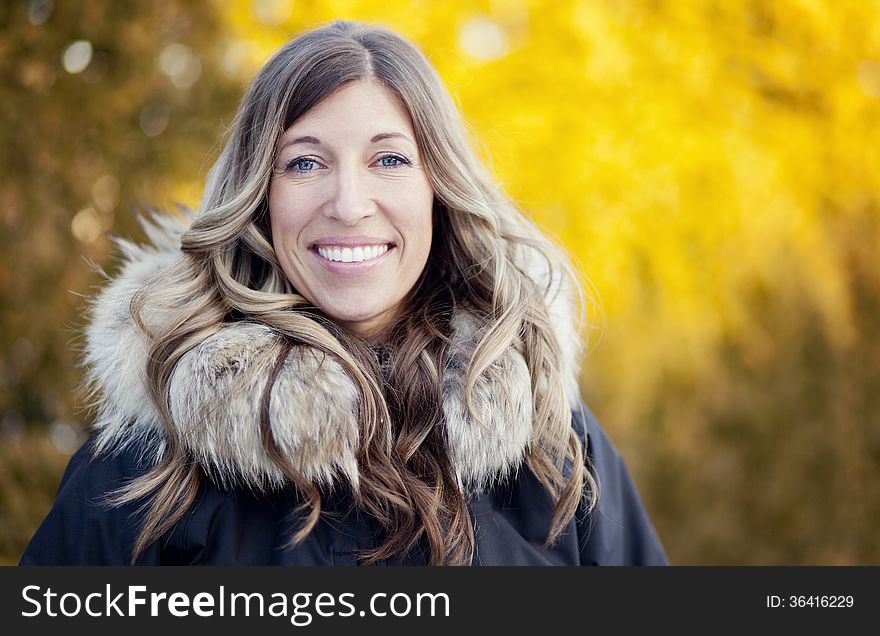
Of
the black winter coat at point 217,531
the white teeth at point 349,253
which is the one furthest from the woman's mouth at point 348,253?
the black winter coat at point 217,531

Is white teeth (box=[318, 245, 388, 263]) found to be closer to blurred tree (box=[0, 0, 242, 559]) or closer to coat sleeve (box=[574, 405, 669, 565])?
coat sleeve (box=[574, 405, 669, 565])

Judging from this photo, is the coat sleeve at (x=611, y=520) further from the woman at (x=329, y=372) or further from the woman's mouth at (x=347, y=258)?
the woman's mouth at (x=347, y=258)

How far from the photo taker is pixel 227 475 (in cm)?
193

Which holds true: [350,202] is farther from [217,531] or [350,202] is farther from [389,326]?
[217,531]

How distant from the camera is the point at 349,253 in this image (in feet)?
6.64

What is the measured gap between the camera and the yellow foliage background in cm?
403

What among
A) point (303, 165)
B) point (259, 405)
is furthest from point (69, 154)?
point (259, 405)

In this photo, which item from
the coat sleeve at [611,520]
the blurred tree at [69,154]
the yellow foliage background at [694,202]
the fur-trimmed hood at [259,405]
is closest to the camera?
the fur-trimmed hood at [259,405]

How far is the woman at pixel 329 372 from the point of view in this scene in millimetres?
1916

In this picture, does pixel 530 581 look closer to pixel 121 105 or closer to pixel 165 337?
pixel 165 337

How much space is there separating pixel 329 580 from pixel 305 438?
13.6 inches

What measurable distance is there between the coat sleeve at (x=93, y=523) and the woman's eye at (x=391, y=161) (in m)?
0.89

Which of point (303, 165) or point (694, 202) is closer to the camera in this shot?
point (303, 165)

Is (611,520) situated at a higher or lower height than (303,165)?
lower
